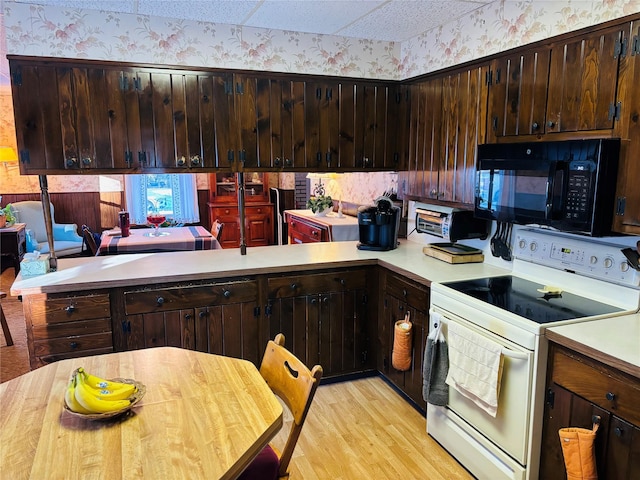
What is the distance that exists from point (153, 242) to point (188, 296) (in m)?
2.12

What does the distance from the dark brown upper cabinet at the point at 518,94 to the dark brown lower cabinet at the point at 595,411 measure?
1.17 metres

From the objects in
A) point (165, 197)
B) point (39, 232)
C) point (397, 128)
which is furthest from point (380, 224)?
point (39, 232)

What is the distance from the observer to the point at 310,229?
4945 mm

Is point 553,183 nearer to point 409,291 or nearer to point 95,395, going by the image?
point 409,291

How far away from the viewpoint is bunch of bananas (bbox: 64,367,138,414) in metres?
1.34

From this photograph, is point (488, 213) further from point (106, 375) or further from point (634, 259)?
point (106, 375)

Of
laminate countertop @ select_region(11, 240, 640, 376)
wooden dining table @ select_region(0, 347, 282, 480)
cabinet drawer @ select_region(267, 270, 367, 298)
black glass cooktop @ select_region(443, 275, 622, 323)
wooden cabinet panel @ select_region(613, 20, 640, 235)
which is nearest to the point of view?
wooden dining table @ select_region(0, 347, 282, 480)

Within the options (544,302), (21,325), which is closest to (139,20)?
(544,302)

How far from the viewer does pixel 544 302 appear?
222 cm

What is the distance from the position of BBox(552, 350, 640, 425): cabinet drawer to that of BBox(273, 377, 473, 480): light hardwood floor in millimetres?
854

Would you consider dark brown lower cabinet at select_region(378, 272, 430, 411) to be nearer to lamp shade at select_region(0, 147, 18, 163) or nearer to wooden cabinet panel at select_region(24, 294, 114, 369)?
wooden cabinet panel at select_region(24, 294, 114, 369)

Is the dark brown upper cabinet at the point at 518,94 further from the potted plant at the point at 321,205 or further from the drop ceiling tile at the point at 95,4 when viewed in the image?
the potted plant at the point at 321,205

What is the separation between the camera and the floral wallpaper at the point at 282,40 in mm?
2393

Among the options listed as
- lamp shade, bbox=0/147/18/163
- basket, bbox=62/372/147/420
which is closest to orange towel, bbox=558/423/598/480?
basket, bbox=62/372/147/420
